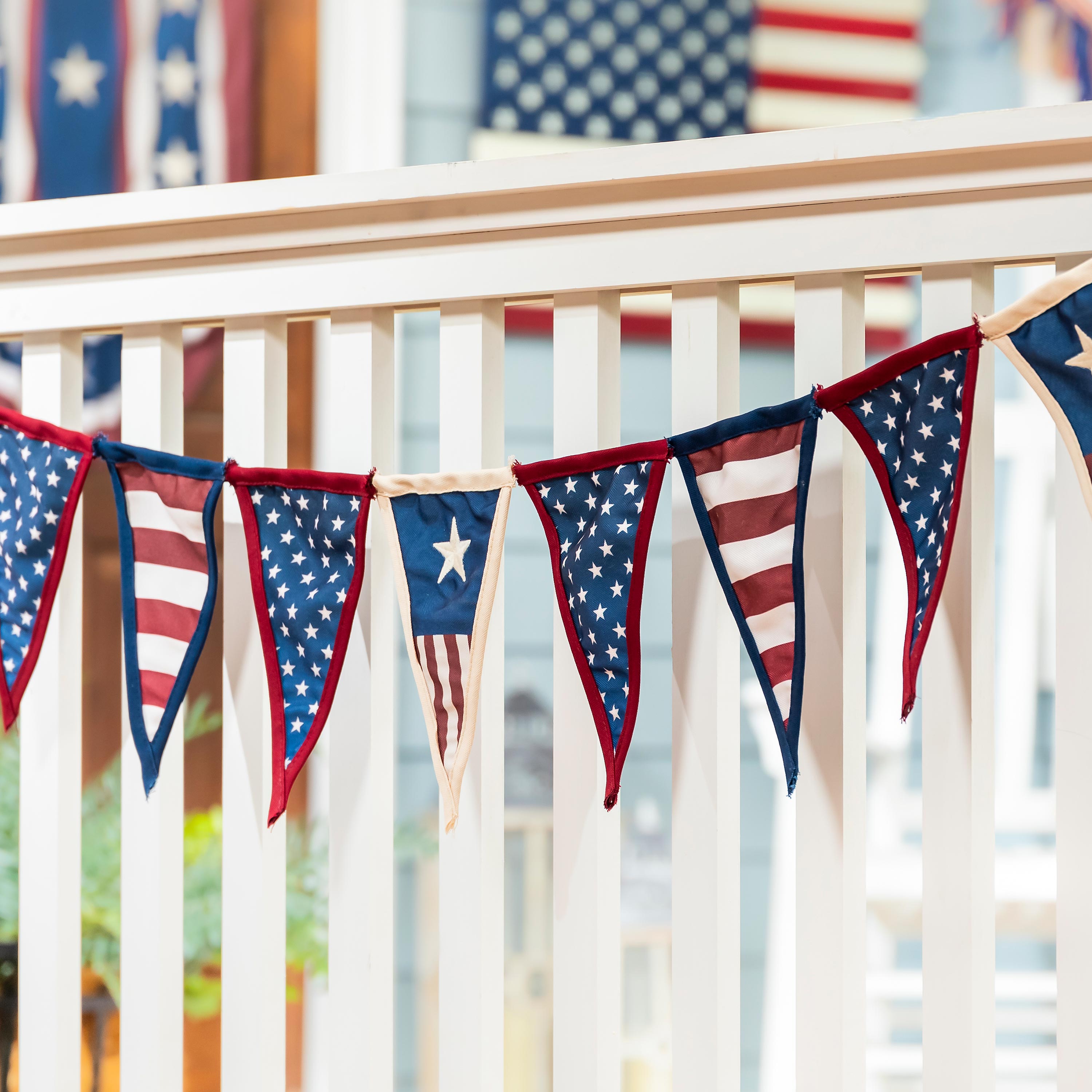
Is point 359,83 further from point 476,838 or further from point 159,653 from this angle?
point 476,838

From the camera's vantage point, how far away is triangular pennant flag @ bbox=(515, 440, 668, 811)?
689 millimetres

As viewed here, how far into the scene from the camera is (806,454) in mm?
655

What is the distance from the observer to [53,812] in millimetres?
850

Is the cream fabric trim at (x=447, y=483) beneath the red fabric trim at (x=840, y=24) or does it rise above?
beneath

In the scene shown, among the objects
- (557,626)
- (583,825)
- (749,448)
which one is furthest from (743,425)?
(583,825)

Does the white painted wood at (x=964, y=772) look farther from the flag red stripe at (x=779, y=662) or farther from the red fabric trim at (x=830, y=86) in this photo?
the red fabric trim at (x=830, y=86)

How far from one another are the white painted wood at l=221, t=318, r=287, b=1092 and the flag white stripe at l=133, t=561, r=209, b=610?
24 mm

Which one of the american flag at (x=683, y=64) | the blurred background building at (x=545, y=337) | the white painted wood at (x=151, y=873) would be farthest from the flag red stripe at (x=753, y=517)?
the american flag at (x=683, y=64)

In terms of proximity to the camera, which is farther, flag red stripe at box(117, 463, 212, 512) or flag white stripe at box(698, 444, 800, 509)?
flag red stripe at box(117, 463, 212, 512)

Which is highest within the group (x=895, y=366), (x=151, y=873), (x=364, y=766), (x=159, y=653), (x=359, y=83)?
(x=359, y=83)

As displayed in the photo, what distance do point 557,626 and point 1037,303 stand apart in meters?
0.43

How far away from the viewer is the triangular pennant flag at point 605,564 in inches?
27.1

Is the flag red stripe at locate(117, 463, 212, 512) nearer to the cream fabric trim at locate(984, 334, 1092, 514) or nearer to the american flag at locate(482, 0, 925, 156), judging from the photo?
the cream fabric trim at locate(984, 334, 1092, 514)

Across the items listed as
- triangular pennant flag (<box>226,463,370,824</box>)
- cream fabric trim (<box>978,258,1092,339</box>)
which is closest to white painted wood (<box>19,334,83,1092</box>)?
triangular pennant flag (<box>226,463,370,824</box>)
